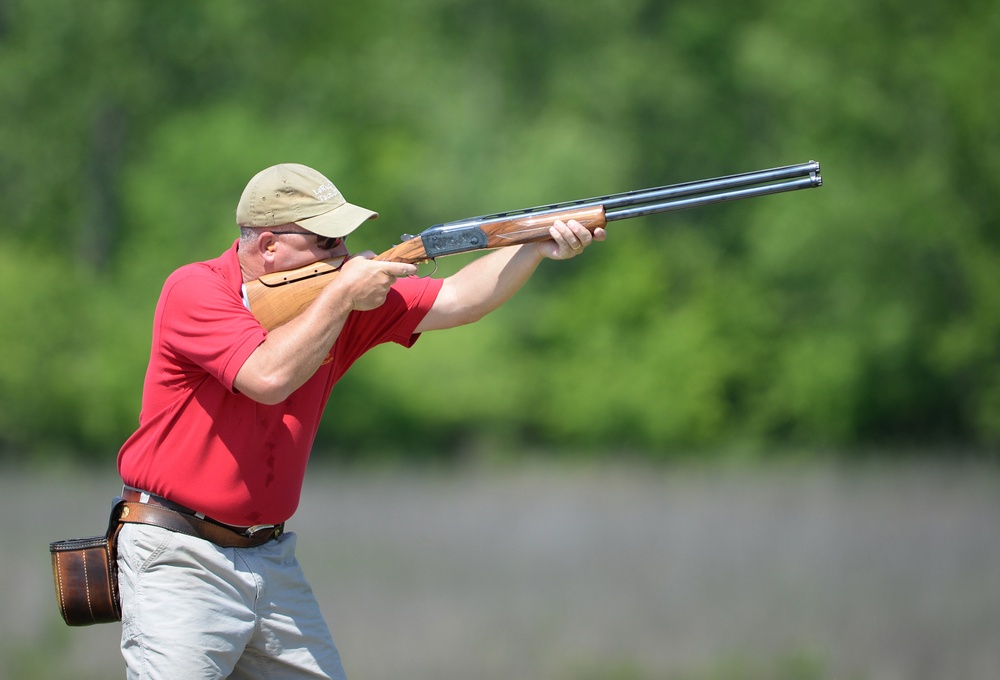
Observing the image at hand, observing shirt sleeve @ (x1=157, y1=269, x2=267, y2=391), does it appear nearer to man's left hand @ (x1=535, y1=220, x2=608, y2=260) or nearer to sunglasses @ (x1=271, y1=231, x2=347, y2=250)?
sunglasses @ (x1=271, y1=231, x2=347, y2=250)

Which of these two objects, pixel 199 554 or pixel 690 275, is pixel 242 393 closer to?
pixel 199 554

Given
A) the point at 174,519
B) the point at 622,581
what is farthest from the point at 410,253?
the point at 622,581

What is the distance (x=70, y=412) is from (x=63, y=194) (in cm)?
578

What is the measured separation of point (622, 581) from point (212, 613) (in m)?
7.88

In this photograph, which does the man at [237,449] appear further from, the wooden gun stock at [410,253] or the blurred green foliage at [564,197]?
the blurred green foliage at [564,197]

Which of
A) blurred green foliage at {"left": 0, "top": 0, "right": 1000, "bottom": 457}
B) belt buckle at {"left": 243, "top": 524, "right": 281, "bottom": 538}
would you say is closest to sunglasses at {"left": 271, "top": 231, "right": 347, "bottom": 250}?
belt buckle at {"left": 243, "top": 524, "right": 281, "bottom": 538}

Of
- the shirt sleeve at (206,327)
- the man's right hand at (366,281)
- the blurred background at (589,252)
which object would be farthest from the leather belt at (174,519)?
the blurred background at (589,252)

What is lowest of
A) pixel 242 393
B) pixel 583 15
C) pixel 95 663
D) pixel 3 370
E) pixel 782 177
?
pixel 95 663

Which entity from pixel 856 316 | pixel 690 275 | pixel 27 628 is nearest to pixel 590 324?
pixel 690 275

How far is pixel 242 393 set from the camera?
4.04m

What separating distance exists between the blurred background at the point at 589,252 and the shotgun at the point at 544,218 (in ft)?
36.2

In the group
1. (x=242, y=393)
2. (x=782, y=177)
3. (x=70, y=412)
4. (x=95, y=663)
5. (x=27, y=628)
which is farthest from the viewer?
(x=70, y=412)

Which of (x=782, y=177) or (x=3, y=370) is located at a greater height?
(x=3, y=370)

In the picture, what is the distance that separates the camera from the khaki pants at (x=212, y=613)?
3.97 meters
